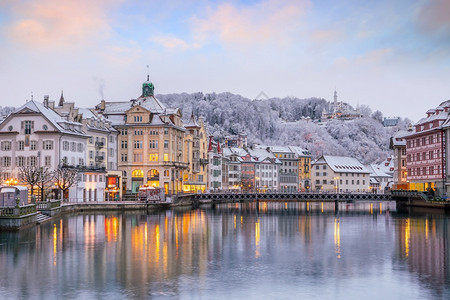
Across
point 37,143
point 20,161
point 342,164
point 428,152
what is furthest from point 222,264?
point 342,164

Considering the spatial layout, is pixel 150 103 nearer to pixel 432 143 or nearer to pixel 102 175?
pixel 102 175

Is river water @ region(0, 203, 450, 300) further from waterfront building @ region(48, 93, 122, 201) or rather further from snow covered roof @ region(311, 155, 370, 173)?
snow covered roof @ region(311, 155, 370, 173)

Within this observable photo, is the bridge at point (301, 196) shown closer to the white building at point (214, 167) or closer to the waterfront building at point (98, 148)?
the waterfront building at point (98, 148)

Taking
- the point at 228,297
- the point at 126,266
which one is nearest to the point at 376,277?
the point at 228,297

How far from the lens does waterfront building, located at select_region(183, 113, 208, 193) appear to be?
5089 inches

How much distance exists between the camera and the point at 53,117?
9650 centimetres

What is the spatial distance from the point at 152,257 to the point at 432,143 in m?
83.6

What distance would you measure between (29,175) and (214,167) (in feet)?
240

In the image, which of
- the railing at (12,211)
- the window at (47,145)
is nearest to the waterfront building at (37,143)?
the window at (47,145)

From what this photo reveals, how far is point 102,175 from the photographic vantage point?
104312 millimetres

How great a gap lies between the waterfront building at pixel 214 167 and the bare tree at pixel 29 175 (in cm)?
6205

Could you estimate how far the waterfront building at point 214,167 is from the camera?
150250mm

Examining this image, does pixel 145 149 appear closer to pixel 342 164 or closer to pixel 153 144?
pixel 153 144

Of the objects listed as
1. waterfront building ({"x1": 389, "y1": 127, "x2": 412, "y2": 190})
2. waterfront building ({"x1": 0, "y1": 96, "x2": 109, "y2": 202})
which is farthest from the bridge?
waterfront building ({"x1": 0, "y1": 96, "x2": 109, "y2": 202})
